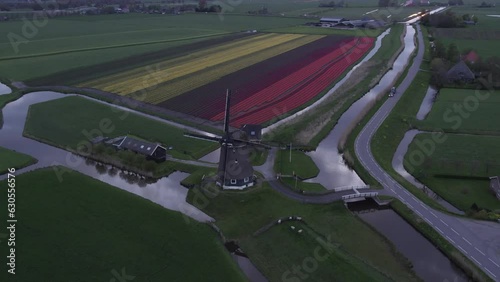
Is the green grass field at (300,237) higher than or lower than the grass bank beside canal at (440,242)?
lower

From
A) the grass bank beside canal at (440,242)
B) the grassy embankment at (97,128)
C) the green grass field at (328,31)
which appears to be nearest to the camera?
the grass bank beside canal at (440,242)

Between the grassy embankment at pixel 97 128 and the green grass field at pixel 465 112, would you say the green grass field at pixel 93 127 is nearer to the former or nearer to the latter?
the grassy embankment at pixel 97 128

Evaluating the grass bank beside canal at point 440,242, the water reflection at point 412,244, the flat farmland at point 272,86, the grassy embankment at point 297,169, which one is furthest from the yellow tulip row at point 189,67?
the grass bank beside canal at point 440,242

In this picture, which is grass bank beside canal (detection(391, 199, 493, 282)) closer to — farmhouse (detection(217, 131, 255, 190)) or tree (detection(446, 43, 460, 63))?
farmhouse (detection(217, 131, 255, 190))

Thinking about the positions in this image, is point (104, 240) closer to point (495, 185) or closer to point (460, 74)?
point (495, 185)

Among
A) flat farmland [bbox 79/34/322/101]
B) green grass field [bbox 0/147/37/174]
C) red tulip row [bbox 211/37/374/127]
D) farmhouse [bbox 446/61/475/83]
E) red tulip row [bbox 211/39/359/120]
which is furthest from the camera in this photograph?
farmhouse [bbox 446/61/475/83]

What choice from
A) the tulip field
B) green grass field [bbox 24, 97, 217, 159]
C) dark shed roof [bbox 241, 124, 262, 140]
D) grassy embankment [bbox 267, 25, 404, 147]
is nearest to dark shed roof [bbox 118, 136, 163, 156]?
green grass field [bbox 24, 97, 217, 159]

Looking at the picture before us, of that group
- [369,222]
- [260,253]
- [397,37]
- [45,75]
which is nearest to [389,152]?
[369,222]
